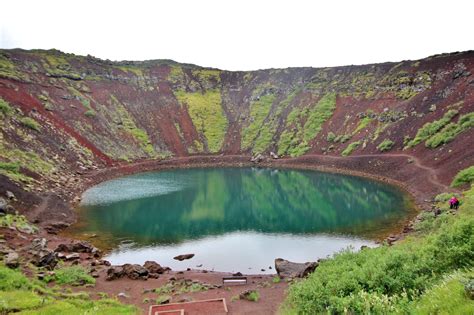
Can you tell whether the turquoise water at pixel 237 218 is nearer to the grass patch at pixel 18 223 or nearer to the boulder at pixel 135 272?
the boulder at pixel 135 272

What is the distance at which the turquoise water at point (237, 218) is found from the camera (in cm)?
3189

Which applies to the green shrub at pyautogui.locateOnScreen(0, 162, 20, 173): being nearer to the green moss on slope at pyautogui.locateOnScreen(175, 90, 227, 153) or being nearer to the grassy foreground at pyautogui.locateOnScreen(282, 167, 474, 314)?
the grassy foreground at pyautogui.locateOnScreen(282, 167, 474, 314)

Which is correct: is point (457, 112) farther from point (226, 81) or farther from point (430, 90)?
point (226, 81)

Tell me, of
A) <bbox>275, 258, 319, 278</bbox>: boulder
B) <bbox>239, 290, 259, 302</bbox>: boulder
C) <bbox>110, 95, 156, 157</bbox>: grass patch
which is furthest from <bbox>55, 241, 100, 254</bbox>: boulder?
<bbox>110, 95, 156, 157</bbox>: grass patch

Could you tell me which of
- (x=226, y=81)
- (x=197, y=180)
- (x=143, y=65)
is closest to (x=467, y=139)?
(x=197, y=180)

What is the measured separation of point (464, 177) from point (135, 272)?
36.0 meters

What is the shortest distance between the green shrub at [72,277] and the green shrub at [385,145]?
5744 cm

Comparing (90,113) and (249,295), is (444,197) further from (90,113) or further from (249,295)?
(90,113)

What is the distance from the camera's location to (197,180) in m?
68.4

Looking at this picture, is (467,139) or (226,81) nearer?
(467,139)

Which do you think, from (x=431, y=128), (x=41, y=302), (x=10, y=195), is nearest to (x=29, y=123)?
(x=10, y=195)

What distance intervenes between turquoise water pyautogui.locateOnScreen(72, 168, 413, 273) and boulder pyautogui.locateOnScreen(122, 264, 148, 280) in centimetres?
377

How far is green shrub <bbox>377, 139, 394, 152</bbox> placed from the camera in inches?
2638

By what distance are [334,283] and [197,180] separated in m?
57.4
